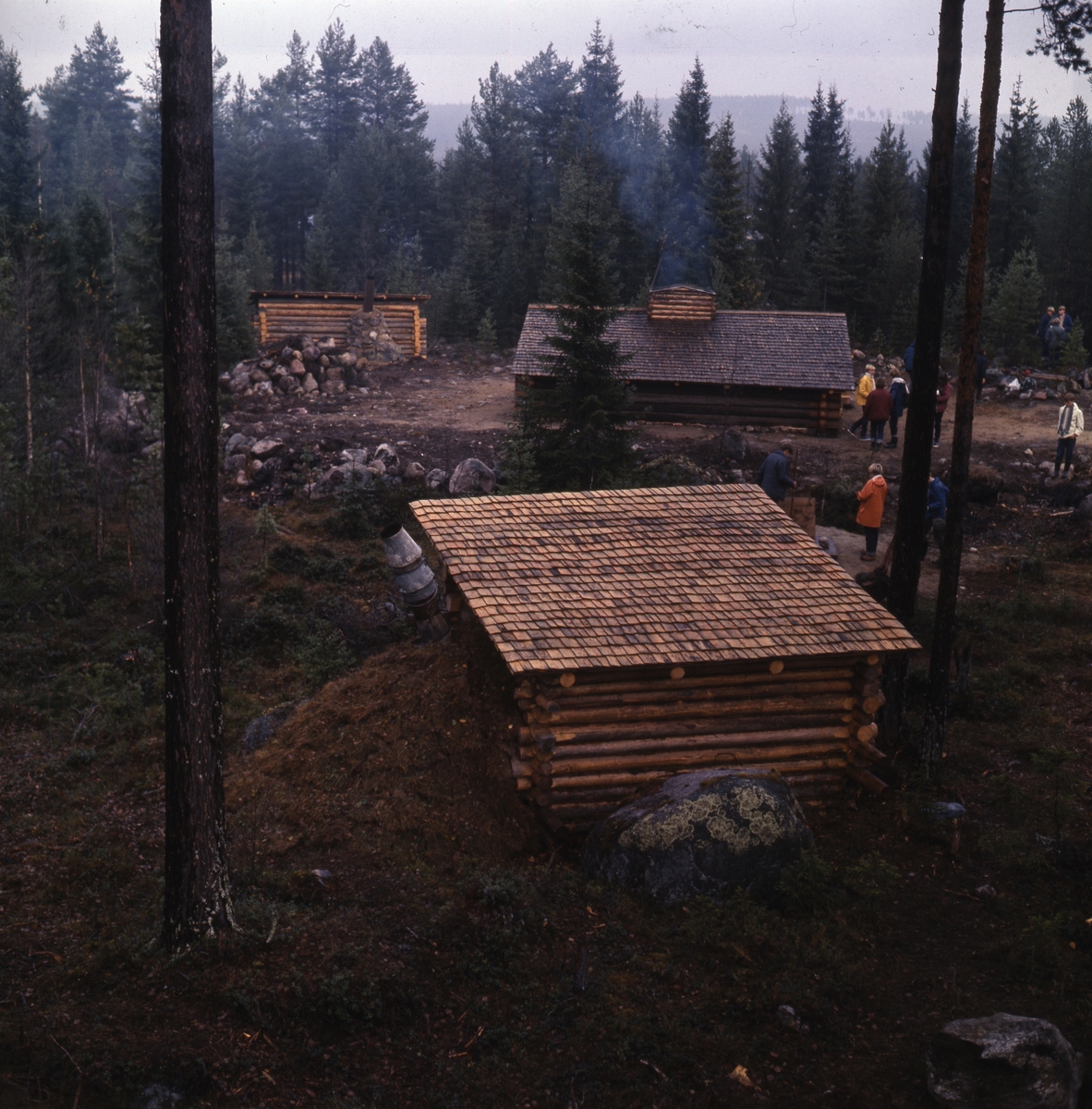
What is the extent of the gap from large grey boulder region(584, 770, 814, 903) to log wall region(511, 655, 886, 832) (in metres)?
0.85

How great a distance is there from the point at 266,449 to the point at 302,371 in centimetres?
961

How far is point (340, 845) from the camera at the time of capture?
888 centimetres

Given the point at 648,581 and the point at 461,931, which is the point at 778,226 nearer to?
the point at 648,581

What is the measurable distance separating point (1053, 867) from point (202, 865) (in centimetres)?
719

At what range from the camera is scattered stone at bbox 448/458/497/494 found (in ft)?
74.6

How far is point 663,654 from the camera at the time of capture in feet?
30.0

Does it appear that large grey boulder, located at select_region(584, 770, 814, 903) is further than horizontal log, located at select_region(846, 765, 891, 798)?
No

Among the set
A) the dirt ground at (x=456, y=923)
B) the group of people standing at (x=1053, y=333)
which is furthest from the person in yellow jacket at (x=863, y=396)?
the dirt ground at (x=456, y=923)

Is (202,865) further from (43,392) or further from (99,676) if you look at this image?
(43,392)

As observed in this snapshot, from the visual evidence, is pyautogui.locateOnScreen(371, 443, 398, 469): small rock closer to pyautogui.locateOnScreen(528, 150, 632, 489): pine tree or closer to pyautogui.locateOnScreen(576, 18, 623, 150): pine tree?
pyautogui.locateOnScreen(528, 150, 632, 489): pine tree

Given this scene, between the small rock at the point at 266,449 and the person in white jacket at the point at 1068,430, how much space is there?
725 inches

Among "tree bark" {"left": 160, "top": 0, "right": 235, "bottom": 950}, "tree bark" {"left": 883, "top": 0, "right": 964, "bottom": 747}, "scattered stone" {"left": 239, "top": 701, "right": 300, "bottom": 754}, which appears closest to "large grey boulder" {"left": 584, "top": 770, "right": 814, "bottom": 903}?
"tree bark" {"left": 160, "top": 0, "right": 235, "bottom": 950}

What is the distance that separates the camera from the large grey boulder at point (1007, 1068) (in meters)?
5.73

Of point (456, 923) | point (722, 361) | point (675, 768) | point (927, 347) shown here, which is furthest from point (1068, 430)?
point (456, 923)
